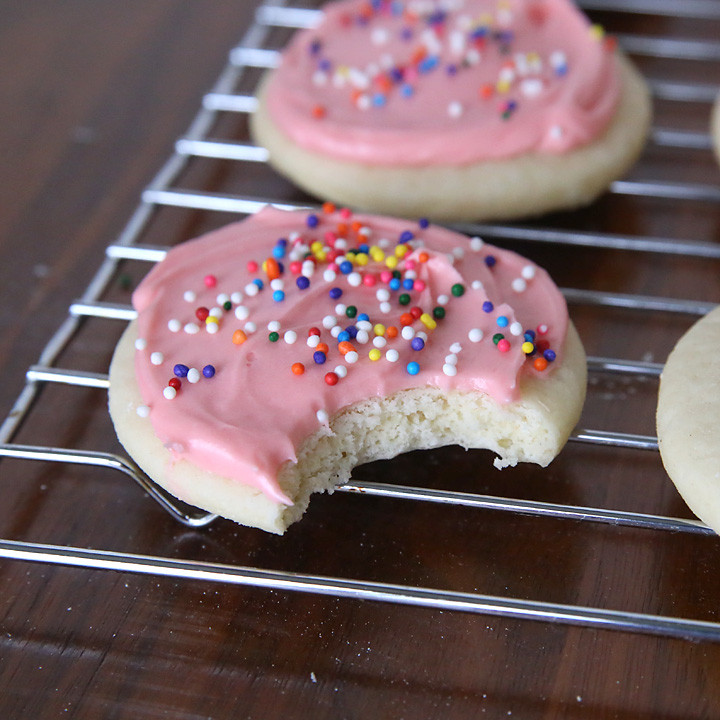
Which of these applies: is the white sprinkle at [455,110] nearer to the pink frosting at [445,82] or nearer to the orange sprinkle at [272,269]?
the pink frosting at [445,82]

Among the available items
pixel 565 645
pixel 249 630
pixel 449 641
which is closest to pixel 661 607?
pixel 565 645

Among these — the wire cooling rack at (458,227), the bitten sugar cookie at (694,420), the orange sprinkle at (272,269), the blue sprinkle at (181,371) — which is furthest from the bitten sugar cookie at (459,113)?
the blue sprinkle at (181,371)

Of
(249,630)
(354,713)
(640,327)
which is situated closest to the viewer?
(354,713)

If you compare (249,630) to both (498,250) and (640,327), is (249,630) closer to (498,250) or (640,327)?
(498,250)

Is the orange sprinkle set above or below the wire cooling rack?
above

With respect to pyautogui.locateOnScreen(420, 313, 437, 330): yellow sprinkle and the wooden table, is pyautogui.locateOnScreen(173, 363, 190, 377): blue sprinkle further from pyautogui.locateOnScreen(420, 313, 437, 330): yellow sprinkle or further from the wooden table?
pyautogui.locateOnScreen(420, 313, 437, 330): yellow sprinkle

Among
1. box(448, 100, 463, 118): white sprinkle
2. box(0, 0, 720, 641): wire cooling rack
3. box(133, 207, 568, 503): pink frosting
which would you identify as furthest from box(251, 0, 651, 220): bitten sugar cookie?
box(133, 207, 568, 503): pink frosting
